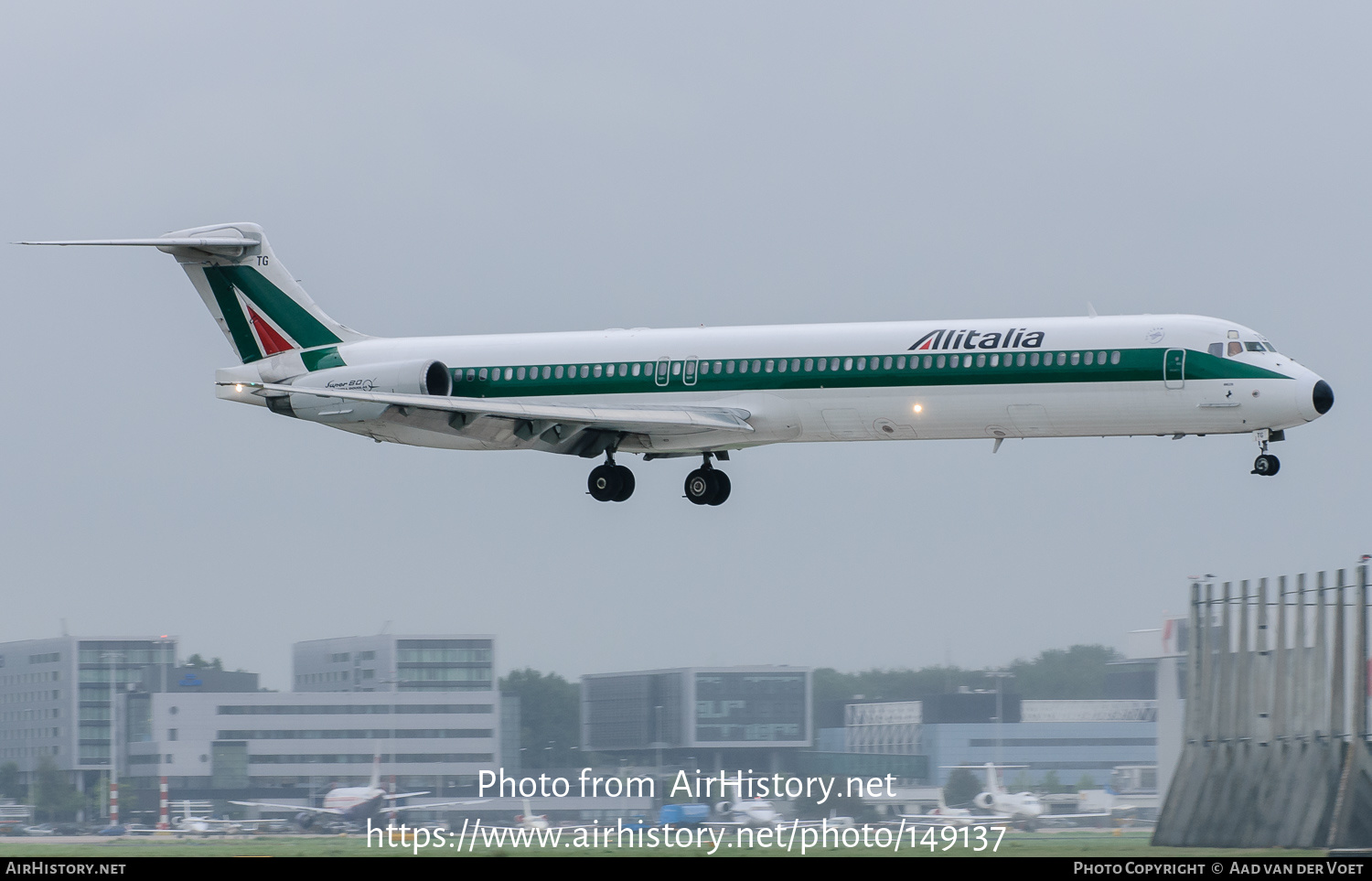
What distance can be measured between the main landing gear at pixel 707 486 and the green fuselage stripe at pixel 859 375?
11.0 ft

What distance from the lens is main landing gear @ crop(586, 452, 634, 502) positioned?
148 feet

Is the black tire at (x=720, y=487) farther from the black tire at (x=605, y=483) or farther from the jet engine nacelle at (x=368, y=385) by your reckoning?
the jet engine nacelle at (x=368, y=385)

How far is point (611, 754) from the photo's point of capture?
47219 mm

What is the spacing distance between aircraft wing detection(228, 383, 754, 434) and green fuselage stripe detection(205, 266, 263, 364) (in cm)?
477

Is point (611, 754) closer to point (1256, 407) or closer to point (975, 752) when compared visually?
point (975, 752)

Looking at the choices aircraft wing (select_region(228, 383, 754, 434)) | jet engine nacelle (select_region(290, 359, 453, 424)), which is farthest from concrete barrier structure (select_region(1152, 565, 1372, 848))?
jet engine nacelle (select_region(290, 359, 453, 424))

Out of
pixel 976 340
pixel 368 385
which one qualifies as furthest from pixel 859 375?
pixel 368 385

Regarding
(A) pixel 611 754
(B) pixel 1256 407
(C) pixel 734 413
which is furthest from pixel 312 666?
(B) pixel 1256 407

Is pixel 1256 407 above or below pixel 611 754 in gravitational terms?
above

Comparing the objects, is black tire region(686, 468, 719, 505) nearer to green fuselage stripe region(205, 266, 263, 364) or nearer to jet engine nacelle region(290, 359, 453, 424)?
jet engine nacelle region(290, 359, 453, 424)

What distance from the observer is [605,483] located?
148 feet

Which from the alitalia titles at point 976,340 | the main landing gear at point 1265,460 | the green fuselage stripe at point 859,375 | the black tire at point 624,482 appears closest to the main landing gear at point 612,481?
the black tire at point 624,482

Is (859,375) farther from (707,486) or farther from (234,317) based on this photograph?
(234,317)
